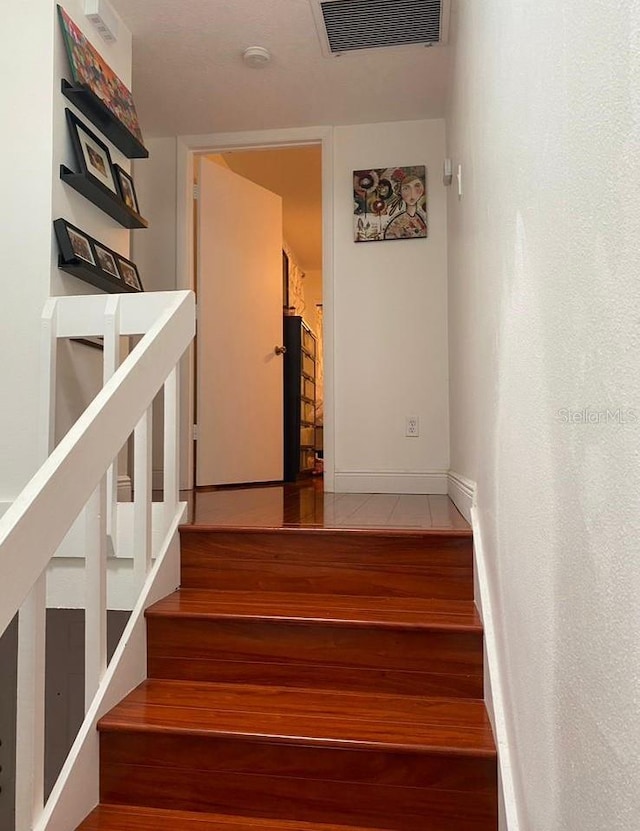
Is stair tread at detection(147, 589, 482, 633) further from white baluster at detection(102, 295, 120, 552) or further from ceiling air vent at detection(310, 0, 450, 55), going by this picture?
ceiling air vent at detection(310, 0, 450, 55)

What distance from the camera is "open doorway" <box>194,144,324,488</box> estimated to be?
3975 millimetres

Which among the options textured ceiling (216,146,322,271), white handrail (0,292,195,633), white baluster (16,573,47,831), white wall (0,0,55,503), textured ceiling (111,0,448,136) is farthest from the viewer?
textured ceiling (216,146,322,271)

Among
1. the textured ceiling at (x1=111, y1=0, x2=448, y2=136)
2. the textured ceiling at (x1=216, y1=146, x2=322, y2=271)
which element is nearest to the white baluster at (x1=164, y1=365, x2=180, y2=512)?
the textured ceiling at (x1=111, y1=0, x2=448, y2=136)

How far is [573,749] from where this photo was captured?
73cm

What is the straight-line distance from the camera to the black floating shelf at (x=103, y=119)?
223cm

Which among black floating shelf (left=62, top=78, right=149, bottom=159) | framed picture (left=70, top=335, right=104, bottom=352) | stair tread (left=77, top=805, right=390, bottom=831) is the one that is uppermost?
black floating shelf (left=62, top=78, right=149, bottom=159)

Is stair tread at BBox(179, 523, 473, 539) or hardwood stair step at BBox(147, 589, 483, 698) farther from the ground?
stair tread at BBox(179, 523, 473, 539)

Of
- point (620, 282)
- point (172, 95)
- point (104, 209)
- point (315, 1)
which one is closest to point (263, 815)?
point (620, 282)

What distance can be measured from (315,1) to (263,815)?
2.81 m

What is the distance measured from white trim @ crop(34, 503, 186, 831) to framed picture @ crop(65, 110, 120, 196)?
1302mm

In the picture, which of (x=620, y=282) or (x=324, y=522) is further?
(x=324, y=522)

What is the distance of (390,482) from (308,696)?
2.16 meters

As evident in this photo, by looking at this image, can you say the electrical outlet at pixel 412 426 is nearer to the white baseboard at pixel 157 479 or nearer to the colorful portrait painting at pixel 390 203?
the colorful portrait painting at pixel 390 203

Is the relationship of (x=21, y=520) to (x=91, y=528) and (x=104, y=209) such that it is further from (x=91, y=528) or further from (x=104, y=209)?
(x=104, y=209)
